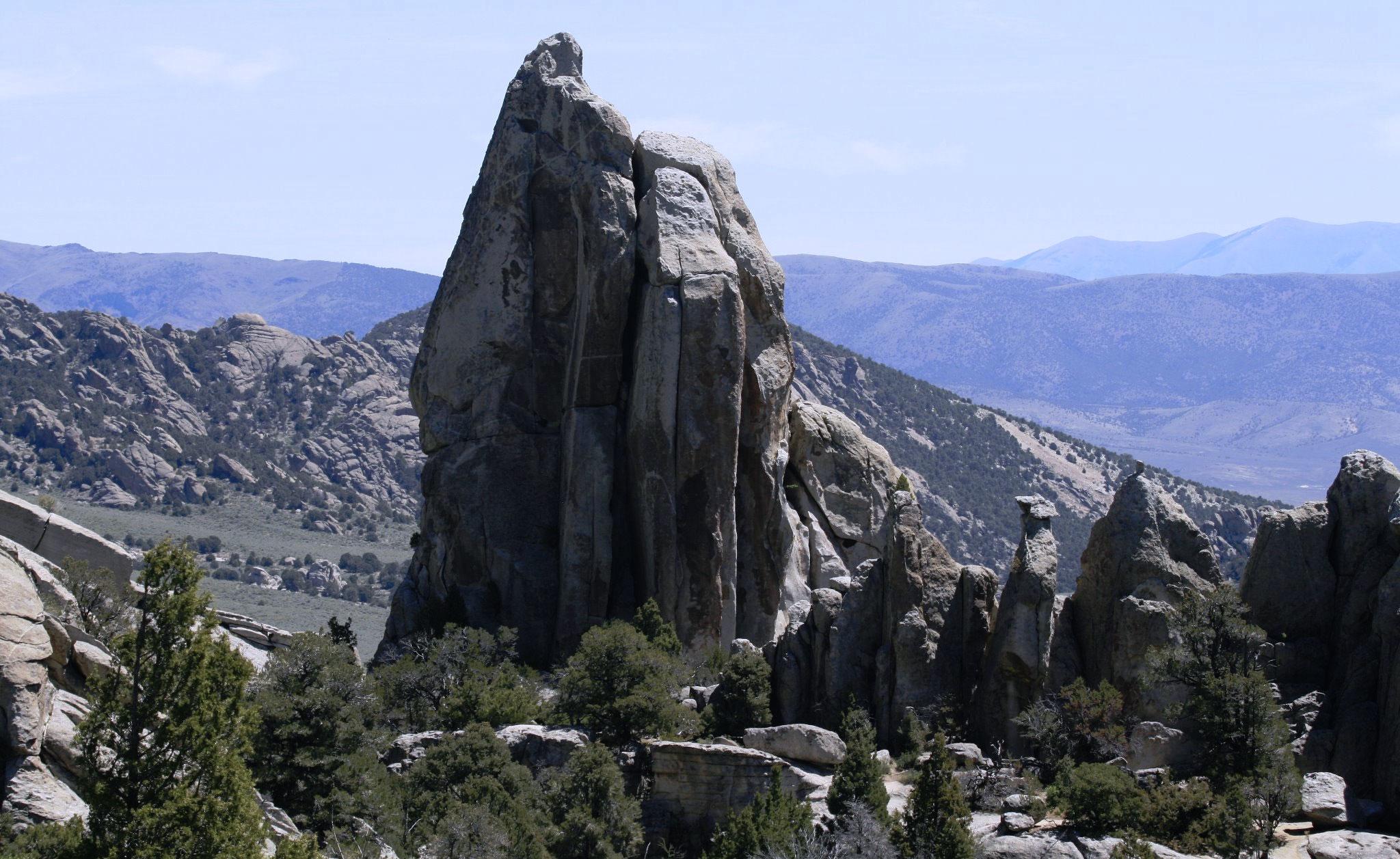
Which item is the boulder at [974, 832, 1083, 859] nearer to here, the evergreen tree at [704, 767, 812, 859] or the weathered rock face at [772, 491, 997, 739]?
the evergreen tree at [704, 767, 812, 859]

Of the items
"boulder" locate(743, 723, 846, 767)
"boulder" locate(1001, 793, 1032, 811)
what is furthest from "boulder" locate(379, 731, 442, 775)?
"boulder" locate(1001, 793, 1032, 811)

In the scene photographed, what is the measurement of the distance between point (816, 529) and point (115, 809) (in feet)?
129

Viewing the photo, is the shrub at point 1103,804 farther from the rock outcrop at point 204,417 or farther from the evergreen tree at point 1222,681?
the rock outcrop at point 204,417

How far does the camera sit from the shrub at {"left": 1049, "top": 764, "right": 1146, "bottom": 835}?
3694cm

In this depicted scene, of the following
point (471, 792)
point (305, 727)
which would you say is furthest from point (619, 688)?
point (305, 727)

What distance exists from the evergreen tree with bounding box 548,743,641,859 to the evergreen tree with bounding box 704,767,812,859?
2300 millimetres

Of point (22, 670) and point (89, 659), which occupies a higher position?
point (22, 670)

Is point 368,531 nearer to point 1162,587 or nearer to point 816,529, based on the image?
point 816,529

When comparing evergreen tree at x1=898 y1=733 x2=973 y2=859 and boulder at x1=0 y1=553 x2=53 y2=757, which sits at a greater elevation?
boulder at x1=0 y1=553 x2=53 y2=757

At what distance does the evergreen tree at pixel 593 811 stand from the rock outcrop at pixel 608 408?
609 inches

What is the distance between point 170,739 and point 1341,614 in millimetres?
28940

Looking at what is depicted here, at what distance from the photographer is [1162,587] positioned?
143 feet

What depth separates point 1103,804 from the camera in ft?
121

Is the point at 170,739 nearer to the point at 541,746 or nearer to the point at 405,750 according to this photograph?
the point at 541,746
